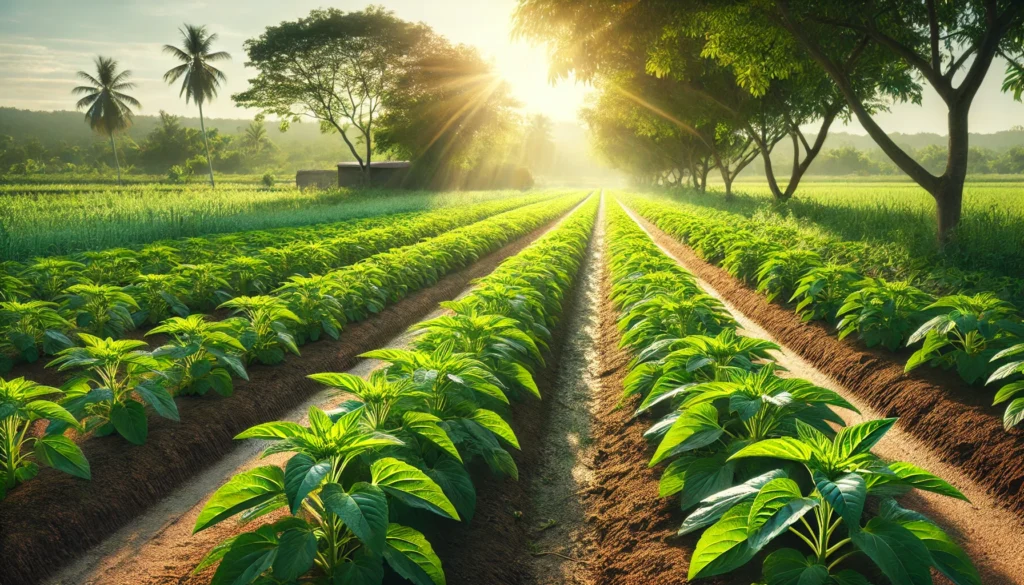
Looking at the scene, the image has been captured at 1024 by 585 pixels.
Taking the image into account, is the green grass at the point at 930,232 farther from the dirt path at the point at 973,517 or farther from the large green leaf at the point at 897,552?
the large green leaf at the point at 897,552

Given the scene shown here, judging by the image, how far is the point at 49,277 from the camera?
6.77 m

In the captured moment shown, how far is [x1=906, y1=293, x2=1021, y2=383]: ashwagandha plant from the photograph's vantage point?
4281 millimetres

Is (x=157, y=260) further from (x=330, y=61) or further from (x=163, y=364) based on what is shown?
(x=330, y=61)

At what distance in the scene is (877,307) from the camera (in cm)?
544

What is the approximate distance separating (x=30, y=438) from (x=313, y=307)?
3.38m

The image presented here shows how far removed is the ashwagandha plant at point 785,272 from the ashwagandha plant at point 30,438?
25.6 ft

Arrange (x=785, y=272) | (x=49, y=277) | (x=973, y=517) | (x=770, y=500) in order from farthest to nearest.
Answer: (x=785, y=272) < (x=49, y=277) < (x=973, y=517) < (x=770, y=500)

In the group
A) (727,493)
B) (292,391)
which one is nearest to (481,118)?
(292,391)

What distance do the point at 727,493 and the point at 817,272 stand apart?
5.42 m

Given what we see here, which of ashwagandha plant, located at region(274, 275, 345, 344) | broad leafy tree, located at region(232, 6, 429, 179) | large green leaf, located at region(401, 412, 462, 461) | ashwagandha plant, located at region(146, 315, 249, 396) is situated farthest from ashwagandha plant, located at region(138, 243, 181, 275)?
broad leafy tree, located at region(232, 6, 429, 179)

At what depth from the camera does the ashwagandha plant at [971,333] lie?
428 centimetres

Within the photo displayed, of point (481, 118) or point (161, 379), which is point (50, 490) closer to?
point (161, 379)

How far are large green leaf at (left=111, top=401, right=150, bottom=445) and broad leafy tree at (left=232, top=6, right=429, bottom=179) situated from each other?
3424 centimetres

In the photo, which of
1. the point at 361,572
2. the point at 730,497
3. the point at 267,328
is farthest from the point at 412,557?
the point at 267,328
